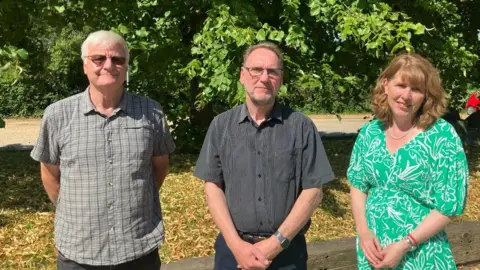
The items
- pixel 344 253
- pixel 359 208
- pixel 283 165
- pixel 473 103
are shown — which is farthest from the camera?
pixel 473 103

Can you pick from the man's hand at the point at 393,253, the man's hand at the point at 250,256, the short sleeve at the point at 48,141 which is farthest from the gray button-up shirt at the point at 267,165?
the short sleeve at the point at 48,141

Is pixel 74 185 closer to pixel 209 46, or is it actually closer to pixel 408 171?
pixel 408 171

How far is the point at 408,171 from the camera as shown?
2668 millimetres

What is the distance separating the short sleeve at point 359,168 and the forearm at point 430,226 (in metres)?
0.37

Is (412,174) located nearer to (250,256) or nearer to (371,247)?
(371,247)

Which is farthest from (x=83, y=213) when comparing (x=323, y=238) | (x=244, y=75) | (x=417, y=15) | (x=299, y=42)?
(x=417, y=15)

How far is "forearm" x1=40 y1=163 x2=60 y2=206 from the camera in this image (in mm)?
2832

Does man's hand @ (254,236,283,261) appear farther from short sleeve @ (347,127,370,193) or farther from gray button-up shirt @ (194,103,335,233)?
short sleeve @ (347,127,370,193)

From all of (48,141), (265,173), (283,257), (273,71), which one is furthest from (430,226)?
(48,141)

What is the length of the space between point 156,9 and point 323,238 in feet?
12.3

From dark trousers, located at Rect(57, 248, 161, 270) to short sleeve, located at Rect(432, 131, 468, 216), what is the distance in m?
1.48

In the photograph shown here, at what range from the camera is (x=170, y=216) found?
18.9ft

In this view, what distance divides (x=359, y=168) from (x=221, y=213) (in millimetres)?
782

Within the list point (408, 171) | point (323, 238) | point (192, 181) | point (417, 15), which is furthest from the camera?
point (417, 15)
